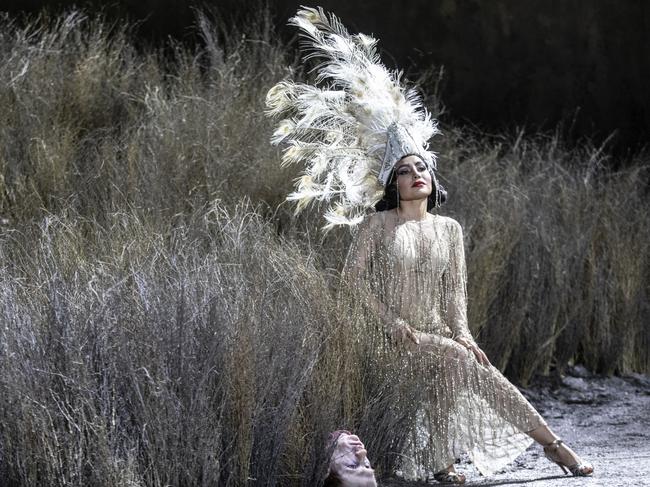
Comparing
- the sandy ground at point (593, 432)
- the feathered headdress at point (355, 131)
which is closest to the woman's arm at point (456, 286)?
the feathered headdress at point (355, 131)

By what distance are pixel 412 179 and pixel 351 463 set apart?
48.8 inches

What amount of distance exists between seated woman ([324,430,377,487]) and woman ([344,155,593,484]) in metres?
0.54

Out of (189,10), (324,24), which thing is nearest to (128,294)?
(324,24)

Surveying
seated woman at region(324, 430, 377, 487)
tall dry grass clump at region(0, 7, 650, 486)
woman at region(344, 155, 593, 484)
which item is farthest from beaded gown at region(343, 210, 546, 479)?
seated woman at region(324, 430, 377, 487)

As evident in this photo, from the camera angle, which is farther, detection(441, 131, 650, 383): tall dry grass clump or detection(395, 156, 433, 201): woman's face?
detection(441, 131, 650, 383): tall dry grass clump

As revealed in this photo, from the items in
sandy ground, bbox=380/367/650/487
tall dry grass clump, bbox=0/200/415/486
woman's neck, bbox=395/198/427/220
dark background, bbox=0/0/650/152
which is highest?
dark background, bbox=0/0/650/152

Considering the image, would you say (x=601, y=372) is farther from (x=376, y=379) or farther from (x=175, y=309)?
(x=175, y=309)

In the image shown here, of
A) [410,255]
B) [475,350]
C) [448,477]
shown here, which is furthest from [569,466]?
[410,255]

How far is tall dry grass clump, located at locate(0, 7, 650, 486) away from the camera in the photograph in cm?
369

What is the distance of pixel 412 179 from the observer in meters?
4.70

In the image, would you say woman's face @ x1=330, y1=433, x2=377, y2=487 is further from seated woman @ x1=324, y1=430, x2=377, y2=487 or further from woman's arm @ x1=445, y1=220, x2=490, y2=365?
woman's arm @ x1=445, y1=220, x2=490, y2=365

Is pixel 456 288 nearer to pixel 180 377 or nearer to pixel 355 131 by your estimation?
pixel 355 131

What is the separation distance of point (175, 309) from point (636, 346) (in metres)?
4.38

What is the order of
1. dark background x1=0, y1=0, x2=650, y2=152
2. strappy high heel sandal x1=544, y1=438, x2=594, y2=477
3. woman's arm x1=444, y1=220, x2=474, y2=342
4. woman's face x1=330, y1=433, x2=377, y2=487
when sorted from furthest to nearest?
dark background x1=0, y1=0, x2=650, y2=152 → woman's arm x1=444, y1=220, x2=474, y2=342 → strappy high heel sandal x1=544, y1=438, x2=594, y2=477 → woman's face x1=330, y1=433, x2=377, y2=487
